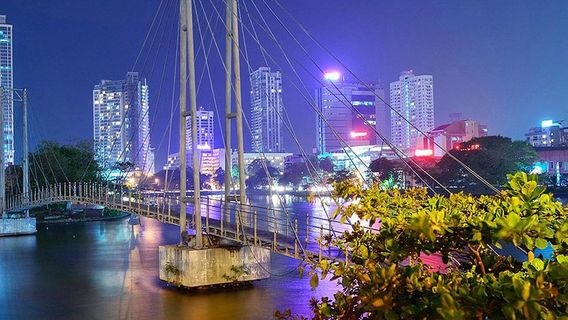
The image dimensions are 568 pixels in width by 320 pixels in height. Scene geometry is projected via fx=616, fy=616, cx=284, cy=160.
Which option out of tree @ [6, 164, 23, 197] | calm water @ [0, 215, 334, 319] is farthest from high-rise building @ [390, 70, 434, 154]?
calm water @ [0, 215, 334, 319]

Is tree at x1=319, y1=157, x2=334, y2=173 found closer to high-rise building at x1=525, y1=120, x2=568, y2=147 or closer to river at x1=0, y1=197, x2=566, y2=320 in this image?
high-rise building at x1=525, y1=120, x2=568, y2=147

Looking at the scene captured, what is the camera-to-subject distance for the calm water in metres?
14.0

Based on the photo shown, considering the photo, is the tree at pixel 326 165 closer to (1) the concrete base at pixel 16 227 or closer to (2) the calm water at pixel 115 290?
(1) the concrete base at pixel 16 227

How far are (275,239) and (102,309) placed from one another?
454 centimetres

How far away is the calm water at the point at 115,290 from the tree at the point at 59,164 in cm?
1751

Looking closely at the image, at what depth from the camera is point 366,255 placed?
3.81 m

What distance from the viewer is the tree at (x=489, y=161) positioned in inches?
1919

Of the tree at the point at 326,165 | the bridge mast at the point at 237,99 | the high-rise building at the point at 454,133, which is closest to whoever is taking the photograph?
the bridge mast at the point at 237,99

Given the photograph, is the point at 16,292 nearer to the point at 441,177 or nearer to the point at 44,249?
the point at 44,249

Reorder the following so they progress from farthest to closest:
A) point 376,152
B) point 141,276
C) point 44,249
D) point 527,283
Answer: point 376,152
point 44,249
point 141,276
point 527,283

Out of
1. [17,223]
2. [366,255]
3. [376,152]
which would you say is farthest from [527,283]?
[376,152]

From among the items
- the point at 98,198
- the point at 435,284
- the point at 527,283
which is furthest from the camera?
the point at 98,198

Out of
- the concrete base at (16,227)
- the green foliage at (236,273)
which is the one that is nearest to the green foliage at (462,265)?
the green foliage at (236,273)

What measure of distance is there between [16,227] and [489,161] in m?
34.7
